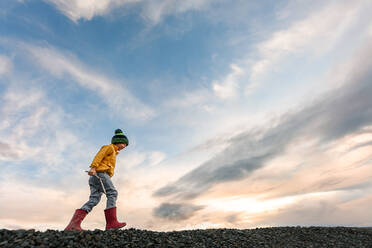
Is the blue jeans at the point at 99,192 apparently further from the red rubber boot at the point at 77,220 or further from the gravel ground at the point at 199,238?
the gravel ground at the point at 199,238

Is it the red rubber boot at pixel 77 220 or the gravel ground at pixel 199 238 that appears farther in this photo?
the red rubber boot at pixel 77 220

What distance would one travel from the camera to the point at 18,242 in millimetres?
6172

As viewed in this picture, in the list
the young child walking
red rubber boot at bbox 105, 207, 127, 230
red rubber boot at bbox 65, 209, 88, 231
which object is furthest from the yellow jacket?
red rubber boot at bbox 65, 209, 88, 231

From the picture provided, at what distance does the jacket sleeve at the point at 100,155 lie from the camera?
8.70m

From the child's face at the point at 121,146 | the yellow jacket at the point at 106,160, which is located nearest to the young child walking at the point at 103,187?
the yellow jacket at the point at 106,160

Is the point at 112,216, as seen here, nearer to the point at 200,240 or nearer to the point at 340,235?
the point at 200,240

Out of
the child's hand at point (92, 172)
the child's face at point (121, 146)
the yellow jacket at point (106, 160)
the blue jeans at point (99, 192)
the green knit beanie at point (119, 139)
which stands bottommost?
the blue jeans at point (99, 192)

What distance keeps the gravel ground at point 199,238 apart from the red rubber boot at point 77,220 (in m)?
1.15

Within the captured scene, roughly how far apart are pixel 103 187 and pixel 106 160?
32.2 inches

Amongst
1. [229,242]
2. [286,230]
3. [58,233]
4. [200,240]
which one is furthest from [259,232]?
[58,233]

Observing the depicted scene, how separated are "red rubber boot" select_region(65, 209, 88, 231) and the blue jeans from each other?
131mm

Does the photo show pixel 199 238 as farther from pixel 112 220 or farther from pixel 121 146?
pixel 121 146

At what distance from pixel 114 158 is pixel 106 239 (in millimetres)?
2848

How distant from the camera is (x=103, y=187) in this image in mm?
8695
